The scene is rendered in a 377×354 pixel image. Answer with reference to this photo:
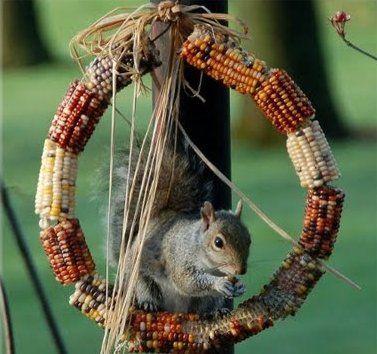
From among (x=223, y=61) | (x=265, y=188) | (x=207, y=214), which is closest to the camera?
(x=223, y=61)

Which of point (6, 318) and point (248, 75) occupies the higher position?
point (248, 75)

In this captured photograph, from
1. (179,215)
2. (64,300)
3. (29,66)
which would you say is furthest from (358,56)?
(179,215)

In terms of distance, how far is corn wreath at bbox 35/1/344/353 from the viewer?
6.39 ft

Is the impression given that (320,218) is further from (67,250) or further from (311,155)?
(67,250)

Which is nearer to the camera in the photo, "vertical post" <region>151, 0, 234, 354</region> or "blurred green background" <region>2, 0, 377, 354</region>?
"vertical post" <region>151, 0, 234, 354</region>

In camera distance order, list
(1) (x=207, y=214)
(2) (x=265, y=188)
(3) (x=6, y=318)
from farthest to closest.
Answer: (2) (x=265, y=188), (1) (x=207, y=214), (3) (x=6, y=318)

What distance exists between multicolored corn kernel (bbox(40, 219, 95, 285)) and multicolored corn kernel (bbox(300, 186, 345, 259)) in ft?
1.00

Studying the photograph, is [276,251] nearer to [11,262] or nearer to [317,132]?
[11,262]

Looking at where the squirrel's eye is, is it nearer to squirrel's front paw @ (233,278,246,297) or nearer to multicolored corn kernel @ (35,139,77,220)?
squirrel's front paw @ (233,278,246,297)

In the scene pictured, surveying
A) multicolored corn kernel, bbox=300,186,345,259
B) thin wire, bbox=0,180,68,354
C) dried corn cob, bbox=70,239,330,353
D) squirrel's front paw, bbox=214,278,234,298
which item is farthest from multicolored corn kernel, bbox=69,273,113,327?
thin wire, bbox=0,180,68,354

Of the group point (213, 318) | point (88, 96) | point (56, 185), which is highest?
point (88, 96)

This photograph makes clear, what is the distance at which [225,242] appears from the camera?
2084 millimetres

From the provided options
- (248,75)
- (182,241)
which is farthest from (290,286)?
(248,75)

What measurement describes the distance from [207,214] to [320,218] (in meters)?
0.17
